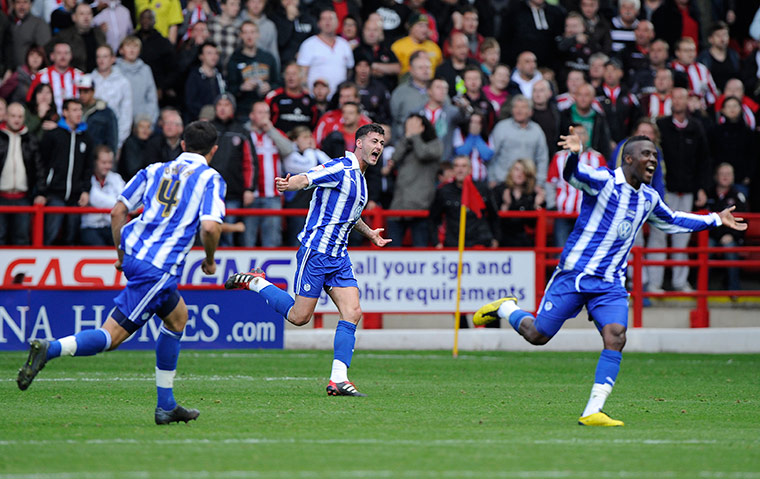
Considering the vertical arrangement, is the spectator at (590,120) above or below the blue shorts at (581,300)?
above

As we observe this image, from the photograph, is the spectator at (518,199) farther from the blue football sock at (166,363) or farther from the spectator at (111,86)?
the blue football sock at (166,363)

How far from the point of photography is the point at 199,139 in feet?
26.9

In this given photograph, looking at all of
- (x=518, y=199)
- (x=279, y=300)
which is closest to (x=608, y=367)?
(x=279, y=300)

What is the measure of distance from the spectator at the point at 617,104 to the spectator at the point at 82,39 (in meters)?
7.55

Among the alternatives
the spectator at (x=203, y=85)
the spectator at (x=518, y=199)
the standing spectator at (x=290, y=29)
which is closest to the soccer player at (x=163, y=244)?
the spectator at (x=518, y=199)

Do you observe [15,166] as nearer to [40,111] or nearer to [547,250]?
[40,111]

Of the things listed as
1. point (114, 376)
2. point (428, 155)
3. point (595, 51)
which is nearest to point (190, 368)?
point (114, 376)

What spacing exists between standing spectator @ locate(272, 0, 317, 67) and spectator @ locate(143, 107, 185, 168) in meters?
3.29

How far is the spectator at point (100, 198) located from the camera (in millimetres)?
15508

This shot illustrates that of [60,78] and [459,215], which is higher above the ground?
[60,78]

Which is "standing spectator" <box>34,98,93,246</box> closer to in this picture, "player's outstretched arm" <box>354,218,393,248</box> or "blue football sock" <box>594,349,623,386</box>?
"player's outstretched arm" <box>354,218,393,248</box>

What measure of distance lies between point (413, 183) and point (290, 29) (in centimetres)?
379

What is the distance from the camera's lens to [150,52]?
17547 mm

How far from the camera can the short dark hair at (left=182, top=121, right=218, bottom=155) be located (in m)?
8.20
